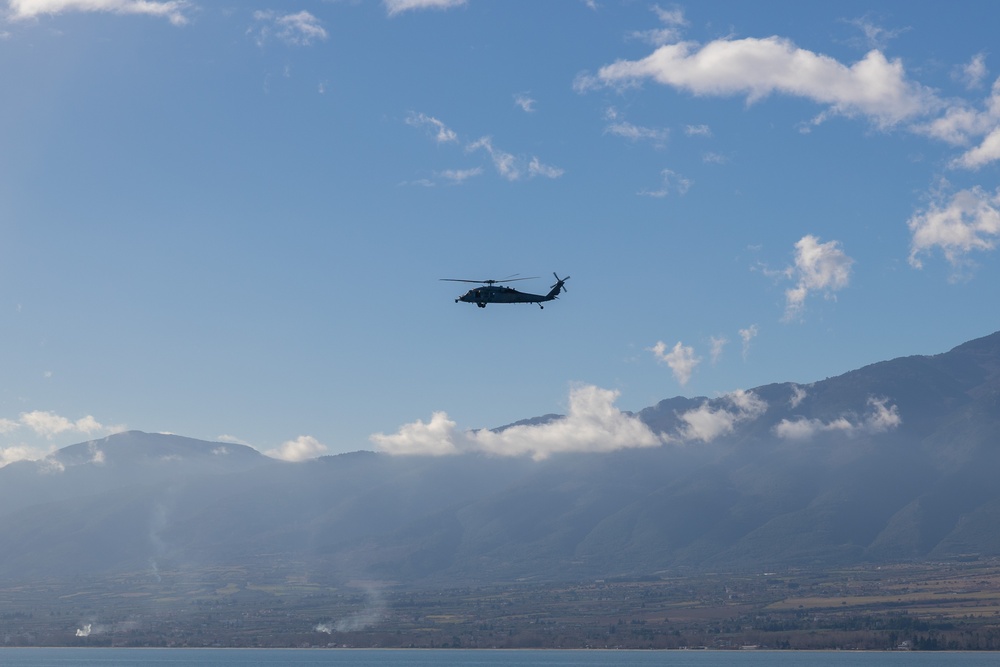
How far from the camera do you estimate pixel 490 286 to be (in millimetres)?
146750

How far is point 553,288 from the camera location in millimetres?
155750

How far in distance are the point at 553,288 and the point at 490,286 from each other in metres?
11.8
